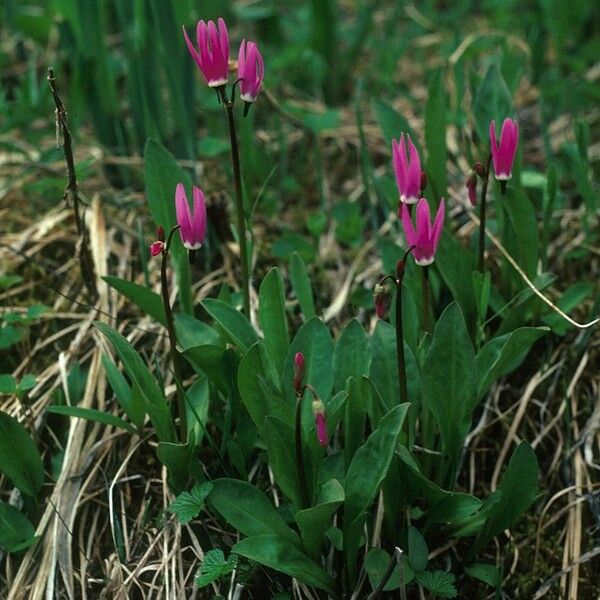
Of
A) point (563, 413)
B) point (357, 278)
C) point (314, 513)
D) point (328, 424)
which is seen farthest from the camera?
point (357, 278)

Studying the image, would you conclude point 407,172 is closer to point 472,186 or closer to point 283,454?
point 472,186

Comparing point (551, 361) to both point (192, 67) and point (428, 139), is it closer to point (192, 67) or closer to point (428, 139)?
point (428, 139)

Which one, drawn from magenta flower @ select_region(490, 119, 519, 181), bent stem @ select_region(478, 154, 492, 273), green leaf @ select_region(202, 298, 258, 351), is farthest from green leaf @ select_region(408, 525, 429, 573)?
magenta flower @ select_region(490, 119, 519, 181)

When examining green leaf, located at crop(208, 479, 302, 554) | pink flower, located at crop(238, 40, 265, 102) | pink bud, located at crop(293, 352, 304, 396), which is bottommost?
green leaf, located at crop(208, 479, 302, 554)

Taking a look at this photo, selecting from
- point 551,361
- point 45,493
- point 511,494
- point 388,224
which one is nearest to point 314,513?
point 511,494

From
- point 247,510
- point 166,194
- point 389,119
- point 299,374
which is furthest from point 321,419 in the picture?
point 389,119

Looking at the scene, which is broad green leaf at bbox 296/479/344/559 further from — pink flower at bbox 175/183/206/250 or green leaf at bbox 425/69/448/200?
green leaf at bbox 425/69/448/200

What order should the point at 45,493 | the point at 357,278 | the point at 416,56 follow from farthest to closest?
the point at 416,56, the point at 357,278, the point at 45,493
